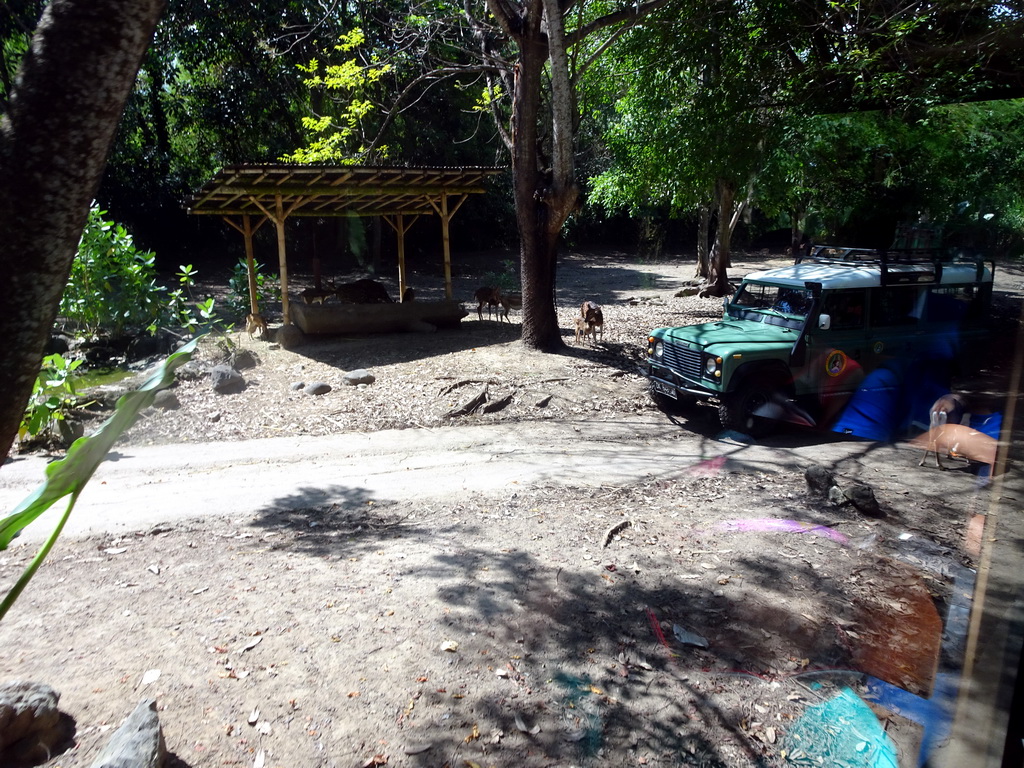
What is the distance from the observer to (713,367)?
29.3 feet

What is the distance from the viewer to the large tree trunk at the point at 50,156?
2.13m

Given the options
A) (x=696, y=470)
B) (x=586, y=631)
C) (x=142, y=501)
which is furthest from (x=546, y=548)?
(x=142, y=501)

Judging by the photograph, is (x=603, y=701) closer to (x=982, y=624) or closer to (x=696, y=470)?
(x=982, y=624)

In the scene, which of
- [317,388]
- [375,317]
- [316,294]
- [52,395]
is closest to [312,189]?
[375,317]

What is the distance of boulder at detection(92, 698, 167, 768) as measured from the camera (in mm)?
2922

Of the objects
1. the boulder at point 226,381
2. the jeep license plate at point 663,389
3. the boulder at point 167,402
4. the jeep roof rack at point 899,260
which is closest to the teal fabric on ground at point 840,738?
the jeep license plate at point 663,389

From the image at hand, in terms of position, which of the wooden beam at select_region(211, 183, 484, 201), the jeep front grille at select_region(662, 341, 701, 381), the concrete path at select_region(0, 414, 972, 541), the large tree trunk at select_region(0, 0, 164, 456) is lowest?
the concrete path at select_region(0, 414, 972, 541)

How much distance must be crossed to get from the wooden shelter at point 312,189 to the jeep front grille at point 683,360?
599cm

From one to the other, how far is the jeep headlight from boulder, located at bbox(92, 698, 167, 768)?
22.9ft

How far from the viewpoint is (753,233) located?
35.1 m

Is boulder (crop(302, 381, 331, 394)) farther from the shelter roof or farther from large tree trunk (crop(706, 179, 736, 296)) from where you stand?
large tree trunk (crop(706, 179, 736, 296))

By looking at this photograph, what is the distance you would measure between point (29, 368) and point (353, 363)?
1087 cm

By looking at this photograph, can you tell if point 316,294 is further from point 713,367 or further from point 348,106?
point 713,367

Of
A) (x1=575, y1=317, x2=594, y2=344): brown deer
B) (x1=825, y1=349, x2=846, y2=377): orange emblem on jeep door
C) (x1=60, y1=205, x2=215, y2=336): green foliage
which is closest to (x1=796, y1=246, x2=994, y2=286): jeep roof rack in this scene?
(x1=825, y1=349, x2=846, y2=377): orange emblem on jeep door
